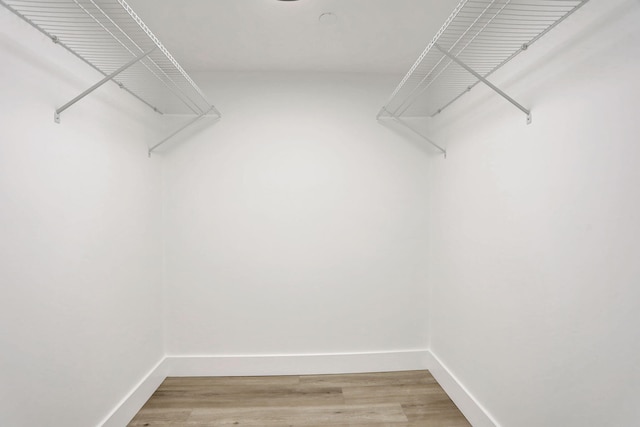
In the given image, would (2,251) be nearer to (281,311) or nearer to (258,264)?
(258,264)

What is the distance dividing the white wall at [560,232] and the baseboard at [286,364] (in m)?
0.72

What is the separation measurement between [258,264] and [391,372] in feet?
4.58

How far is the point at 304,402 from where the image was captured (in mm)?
2145

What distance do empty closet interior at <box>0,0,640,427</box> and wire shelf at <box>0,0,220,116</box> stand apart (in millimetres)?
13

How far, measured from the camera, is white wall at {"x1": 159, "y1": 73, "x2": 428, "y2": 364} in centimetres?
249

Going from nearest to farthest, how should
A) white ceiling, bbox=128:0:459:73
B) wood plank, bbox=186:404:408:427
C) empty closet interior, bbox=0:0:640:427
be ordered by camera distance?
1. empty closet interior, bbox=0:0:640:427
2. white ceiling, bbox=128:0:459:73
3. wood plank, bbox=186:404:408:427

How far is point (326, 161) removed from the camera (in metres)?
2.54

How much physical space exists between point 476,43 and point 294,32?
3.40ft

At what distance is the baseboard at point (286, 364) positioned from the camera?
249 cm

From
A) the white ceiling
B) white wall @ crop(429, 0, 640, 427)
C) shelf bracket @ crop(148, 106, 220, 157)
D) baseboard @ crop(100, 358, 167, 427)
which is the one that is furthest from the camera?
shelf bracket @ crop(148, 106, 220, 157)

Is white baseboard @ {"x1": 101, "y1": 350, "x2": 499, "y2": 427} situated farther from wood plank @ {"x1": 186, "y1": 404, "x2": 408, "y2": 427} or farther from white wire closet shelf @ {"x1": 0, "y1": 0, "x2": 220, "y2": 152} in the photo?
white wire closet shelf @ {"x1": 0, "y1": 0, "x2": 220, "y2": 152}

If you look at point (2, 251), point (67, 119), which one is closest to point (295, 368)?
point (2, 251)

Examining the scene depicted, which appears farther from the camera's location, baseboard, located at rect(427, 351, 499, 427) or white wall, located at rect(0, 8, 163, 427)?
baseboard, located at rect(427, 351, 499, 427)

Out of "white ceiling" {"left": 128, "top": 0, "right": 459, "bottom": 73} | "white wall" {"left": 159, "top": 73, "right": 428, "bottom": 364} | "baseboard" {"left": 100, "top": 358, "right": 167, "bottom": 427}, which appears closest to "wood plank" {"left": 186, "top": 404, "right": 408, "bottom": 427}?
"baseboard" {"left": 100, "top": 358, "right": 167, "bottom": 427}
